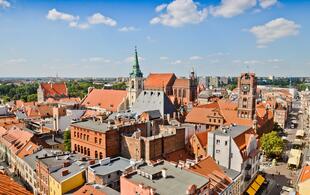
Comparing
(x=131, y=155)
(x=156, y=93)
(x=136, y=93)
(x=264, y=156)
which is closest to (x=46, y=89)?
(x=136, y=93)

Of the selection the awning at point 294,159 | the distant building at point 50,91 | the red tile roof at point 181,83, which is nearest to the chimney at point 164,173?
the awning at point 294,159

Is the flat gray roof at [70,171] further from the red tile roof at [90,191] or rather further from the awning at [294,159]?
the awning at [294,159]

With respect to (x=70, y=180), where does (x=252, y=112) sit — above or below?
above

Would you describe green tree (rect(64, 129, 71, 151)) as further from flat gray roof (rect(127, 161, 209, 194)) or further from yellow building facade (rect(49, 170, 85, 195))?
flat gray roof (rect(127, 161, 209, 194))

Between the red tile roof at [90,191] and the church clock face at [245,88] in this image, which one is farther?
the church clock face at [245,88]

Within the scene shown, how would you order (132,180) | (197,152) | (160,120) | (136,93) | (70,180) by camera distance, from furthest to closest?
1. (136,93)
2. (160,120)
3. (197,152)
4. (70,180)
5. (132,180)

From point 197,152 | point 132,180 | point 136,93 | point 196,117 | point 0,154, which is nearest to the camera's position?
point 132,180

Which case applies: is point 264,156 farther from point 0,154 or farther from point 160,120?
point 0,154
